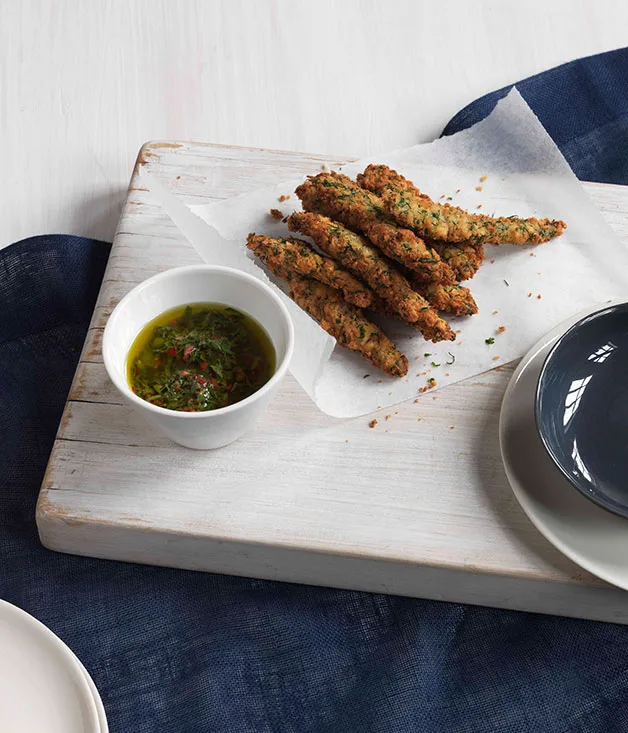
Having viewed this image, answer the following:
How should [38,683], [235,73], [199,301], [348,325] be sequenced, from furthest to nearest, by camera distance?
[235,73] < [348,325] < [199,301] < [38,683]

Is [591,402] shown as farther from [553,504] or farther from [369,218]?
[369,218]

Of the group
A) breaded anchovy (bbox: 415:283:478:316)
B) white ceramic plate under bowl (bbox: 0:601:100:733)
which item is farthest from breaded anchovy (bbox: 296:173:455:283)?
white ceramic plate under bowl (bbox: 0:601:100:733)

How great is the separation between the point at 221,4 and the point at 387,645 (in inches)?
88.4

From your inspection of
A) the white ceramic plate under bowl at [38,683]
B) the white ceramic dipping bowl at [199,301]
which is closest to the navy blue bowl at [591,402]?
the white ceramic dipping bowl at [199,301]

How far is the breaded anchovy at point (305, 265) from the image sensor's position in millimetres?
2062

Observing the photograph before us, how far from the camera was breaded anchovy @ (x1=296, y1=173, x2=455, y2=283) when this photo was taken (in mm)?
2035

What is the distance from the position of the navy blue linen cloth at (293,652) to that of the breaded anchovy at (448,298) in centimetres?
65

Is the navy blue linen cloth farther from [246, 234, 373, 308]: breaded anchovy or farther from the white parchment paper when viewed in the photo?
[246, 234, 373, 308]: breaded anchovy

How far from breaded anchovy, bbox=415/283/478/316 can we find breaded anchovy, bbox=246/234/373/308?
129 millimetres

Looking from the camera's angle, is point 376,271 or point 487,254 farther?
point 487,254

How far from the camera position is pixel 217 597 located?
1945 millimetres

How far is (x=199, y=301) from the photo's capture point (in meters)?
1.94

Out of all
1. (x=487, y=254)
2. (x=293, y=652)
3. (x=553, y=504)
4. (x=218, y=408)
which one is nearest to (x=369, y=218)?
(x=487, y=254)

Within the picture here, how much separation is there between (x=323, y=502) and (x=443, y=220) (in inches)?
27.9
